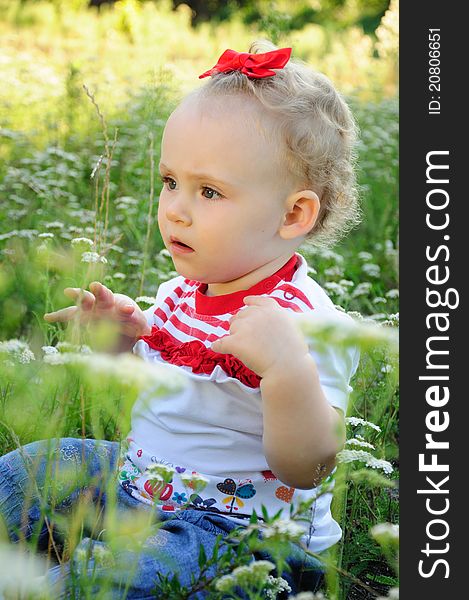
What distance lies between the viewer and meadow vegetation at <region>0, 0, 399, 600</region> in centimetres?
146

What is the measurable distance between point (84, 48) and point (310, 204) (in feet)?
→ 23.6

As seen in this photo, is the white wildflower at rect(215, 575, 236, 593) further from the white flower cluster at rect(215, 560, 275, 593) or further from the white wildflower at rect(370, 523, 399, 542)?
the white wildflower at rect(370, 523, 399, 542)

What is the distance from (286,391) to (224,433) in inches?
9.9

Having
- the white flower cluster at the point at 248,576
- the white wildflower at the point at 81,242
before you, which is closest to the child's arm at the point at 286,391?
the white flower cluster at the point at 248,576

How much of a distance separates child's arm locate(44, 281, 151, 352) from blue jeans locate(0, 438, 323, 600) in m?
0.23

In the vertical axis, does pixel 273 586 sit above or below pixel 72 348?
below

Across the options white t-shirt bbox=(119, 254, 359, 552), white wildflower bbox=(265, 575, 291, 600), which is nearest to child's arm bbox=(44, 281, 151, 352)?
white t-shirt bbox=(119, 254, 359, 552)

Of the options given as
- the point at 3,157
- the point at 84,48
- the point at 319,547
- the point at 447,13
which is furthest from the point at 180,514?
the point at 84,48

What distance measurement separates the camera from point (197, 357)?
73.1 inches

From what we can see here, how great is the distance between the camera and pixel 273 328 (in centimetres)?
163

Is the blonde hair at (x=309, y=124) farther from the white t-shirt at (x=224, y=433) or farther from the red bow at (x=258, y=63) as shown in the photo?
the white t-shirt at (x=224, y=433)

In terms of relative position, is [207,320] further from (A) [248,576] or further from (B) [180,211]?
(A) [248,576]

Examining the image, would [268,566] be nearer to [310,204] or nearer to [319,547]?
[319,547]

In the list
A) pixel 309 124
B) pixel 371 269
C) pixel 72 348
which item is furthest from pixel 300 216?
pixel 371 269
